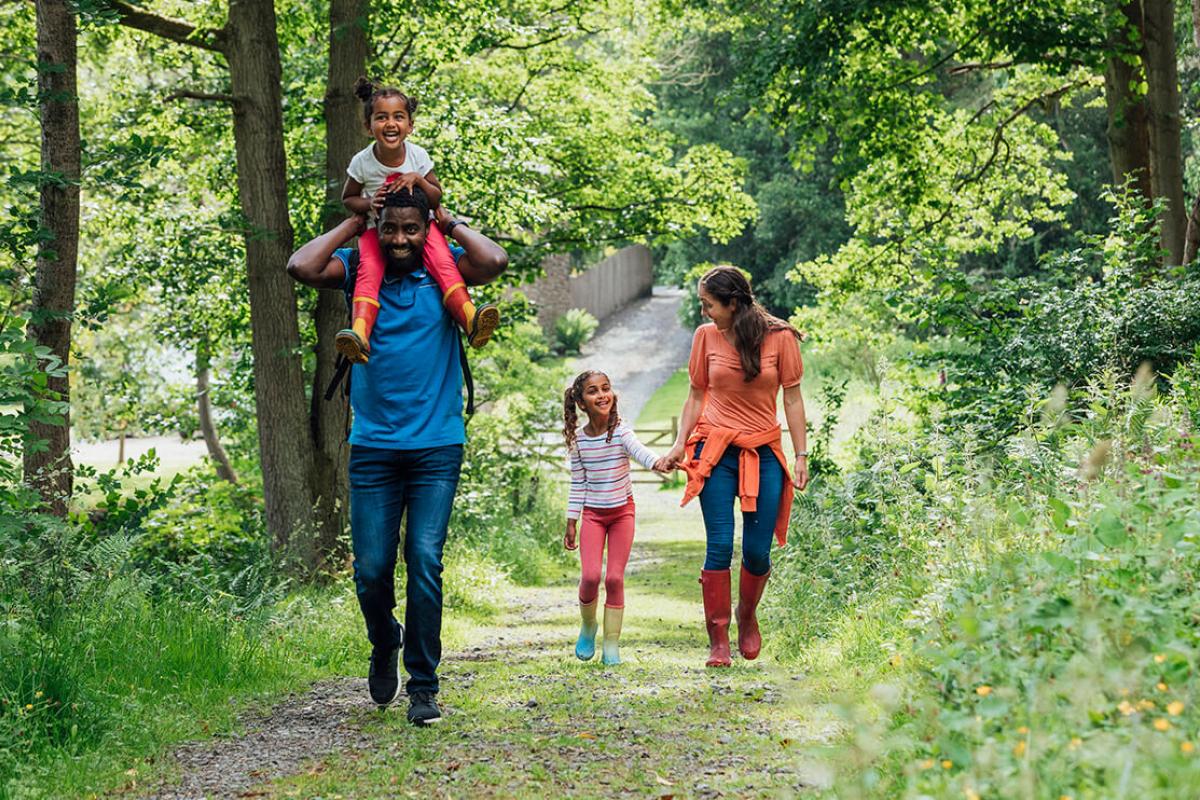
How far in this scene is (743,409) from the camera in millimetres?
7203

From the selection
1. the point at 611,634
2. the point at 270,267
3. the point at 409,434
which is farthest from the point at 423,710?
the point at 270,267

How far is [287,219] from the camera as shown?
11.2 metres

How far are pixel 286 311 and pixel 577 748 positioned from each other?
686 centimetres

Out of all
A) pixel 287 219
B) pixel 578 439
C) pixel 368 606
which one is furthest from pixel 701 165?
pixel 368 606

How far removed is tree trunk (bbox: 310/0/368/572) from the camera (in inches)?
462

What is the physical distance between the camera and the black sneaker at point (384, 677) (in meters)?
6.04

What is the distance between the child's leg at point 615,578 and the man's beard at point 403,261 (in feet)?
Result: 8.10

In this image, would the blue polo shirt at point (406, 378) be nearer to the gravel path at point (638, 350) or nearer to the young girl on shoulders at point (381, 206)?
the young girl on shoulders at point (381, 206)


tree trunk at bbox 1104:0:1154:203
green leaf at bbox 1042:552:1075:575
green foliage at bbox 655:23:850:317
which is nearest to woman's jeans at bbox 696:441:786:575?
green leaf at bbox 1042:552:1075:575

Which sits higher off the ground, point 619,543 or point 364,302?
point 364,302

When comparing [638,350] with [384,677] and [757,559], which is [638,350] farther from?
[384,677]

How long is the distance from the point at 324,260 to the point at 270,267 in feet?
17.8

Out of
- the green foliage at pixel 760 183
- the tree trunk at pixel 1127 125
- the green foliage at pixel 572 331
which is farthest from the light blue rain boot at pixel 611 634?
the green foliage at pixel 572 331

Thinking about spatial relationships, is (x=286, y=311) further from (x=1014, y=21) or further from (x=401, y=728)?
(x=1014, y=21)
